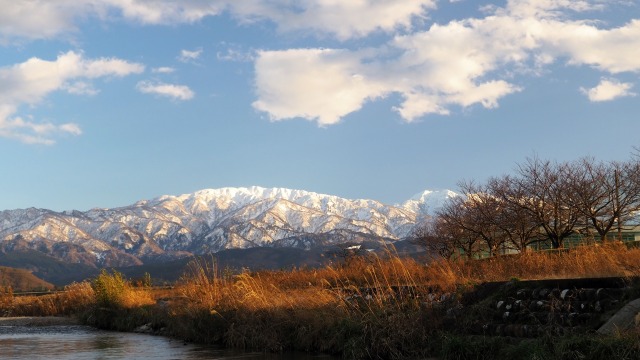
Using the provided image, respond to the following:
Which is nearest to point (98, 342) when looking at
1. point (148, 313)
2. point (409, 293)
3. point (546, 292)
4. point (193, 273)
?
point (193, 273)

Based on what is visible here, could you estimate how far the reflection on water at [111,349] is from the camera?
21297 millimetres

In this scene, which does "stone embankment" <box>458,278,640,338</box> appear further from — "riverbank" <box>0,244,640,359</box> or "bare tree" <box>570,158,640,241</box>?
"bare tree" <box>570,158,640,241</box>

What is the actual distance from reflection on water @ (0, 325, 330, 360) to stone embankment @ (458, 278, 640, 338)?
5977 millimetres

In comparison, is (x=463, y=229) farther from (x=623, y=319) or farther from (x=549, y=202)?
(x=623, y=319)

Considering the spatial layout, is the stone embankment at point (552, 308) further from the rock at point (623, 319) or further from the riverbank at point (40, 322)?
the riverbank at point (40, 322)

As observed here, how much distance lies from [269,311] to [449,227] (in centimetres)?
5379

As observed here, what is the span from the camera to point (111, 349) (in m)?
24.6

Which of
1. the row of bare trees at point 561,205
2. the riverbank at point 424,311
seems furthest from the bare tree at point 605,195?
the riverbank at point 424,311

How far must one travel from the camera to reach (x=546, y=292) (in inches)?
640

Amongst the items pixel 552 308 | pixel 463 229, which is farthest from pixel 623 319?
pixel 463 229

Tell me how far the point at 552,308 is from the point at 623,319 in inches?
82.4

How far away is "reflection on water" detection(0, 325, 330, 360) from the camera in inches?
838

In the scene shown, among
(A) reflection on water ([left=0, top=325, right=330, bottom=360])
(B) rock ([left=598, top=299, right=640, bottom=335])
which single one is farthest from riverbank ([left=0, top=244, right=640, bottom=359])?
(A) reflection on water ([left=0, top=325, right=330, bottom=360])

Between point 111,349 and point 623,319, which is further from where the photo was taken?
point 111,349
